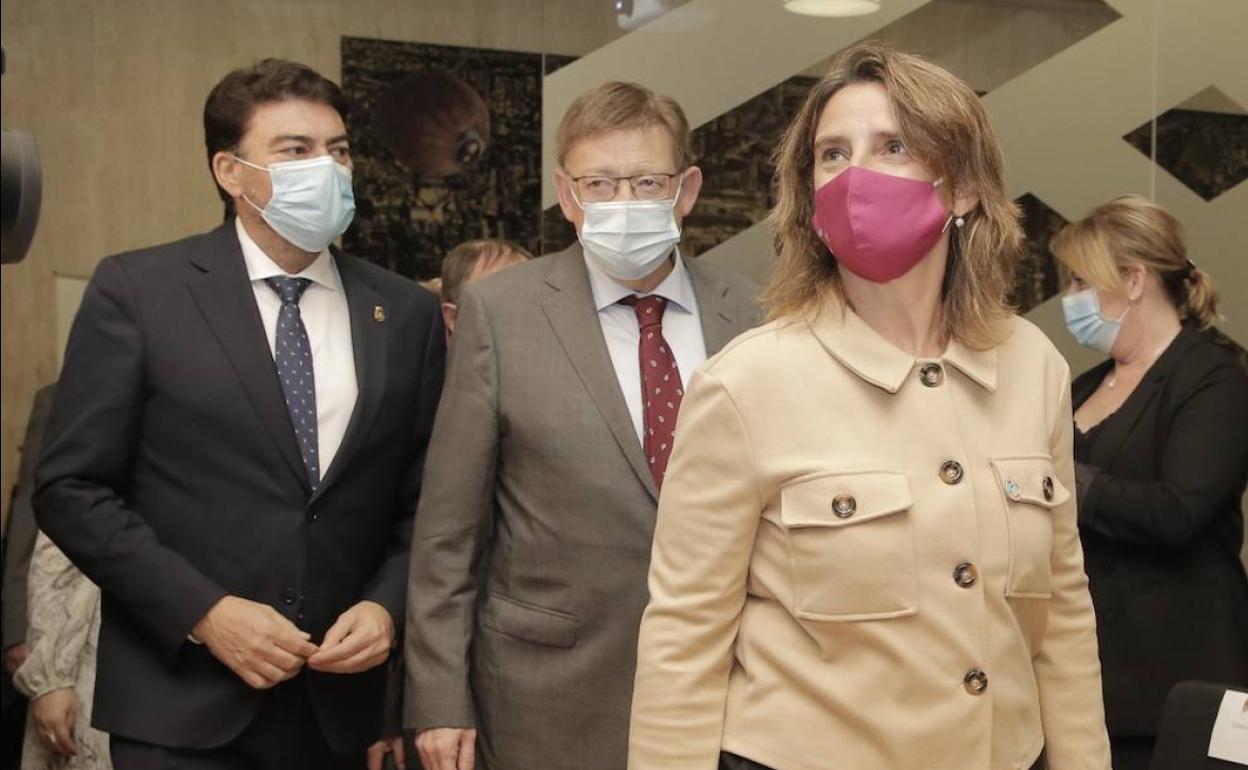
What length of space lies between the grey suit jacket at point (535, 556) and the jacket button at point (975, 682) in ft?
2.81

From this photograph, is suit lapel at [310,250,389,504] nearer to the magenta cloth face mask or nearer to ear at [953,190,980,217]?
the magenta cloth face mask

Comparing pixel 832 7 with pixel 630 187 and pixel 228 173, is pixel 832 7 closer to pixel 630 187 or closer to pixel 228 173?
pixel 630 187

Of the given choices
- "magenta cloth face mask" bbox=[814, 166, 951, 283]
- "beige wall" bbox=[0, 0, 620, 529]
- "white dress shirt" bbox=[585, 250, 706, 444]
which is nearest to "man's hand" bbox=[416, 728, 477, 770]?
"white dress shirt" bbox=[585, 250, 706, 444]

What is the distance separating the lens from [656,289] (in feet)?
9.70

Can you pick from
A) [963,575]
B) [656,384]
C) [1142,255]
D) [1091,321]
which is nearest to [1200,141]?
[1142,255]

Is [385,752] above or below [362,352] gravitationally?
below

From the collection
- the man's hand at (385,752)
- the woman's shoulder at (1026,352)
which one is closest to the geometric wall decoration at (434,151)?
the man's hand at (385,752)

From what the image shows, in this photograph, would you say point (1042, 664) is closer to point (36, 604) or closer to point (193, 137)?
point (36, 604)

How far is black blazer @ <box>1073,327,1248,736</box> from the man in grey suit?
1192mm

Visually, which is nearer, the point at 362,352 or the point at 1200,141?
the point at 362,352

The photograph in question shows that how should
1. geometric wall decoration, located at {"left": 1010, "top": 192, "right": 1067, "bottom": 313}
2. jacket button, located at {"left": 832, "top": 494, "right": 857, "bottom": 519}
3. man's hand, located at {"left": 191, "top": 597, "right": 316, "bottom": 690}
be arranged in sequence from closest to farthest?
1. jacket button, located at {"left": 832, "top": 494, "right": 857, "bottom": 519}
2. man's hand, located at {"left": 191, "top": 597, "right": 316, "bottom": 690}
3. geometric wall decoration, located at {"left": 1010, "top": 192, "right": 1067, "bottom": 313}

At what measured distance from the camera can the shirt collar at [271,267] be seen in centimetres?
292

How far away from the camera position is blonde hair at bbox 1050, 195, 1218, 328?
3701 millimetres

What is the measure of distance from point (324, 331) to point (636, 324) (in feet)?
1.87
